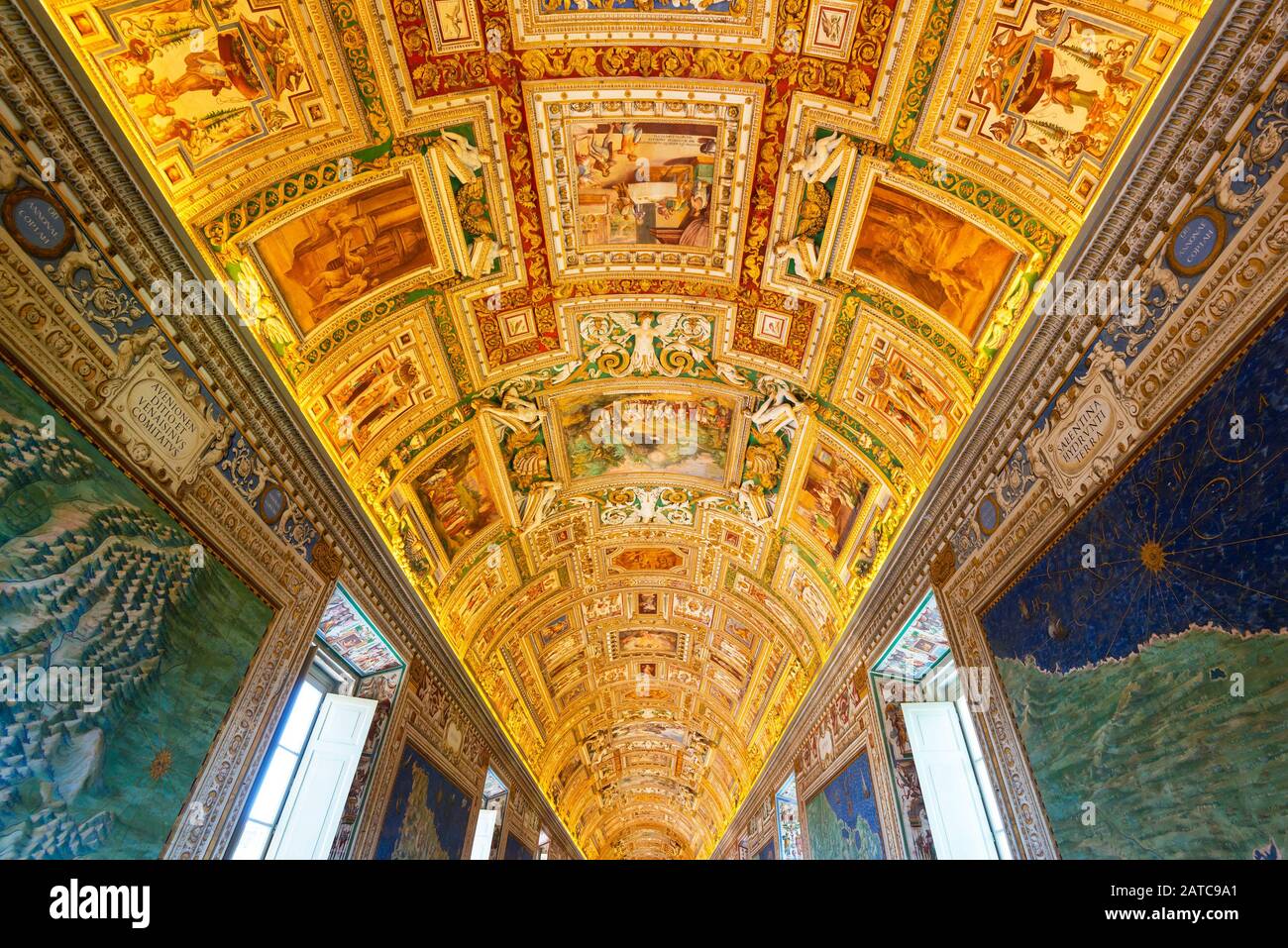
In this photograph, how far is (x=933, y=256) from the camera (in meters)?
8.07

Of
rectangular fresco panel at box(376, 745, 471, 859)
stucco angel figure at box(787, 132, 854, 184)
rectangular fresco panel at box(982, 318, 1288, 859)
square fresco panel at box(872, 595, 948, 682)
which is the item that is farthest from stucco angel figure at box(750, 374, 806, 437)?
rectangular fresco panel at box(376, 745, 471, 859)

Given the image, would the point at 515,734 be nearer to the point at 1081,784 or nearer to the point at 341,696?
the point at 341,696

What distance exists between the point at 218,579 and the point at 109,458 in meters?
1.73

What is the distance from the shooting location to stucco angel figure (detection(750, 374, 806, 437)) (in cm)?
1102

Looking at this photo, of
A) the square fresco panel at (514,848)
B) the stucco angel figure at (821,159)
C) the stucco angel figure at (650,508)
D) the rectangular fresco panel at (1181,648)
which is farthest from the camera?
the square fresco panel at (514,848)

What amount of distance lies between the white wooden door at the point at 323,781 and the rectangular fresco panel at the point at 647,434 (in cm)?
587

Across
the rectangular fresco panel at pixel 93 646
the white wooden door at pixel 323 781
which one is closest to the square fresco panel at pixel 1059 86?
the rectangular fresco panel at pixel 93 646

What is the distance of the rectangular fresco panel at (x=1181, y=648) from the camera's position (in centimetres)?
403

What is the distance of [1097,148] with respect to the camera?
610 cm

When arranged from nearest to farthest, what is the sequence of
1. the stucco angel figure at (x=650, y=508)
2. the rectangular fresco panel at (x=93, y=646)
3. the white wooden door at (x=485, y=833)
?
1. the rectangular fresco panel at (x=93, y=646)
2. the stucco angel figure at (x=650, y=508)
3. the white wooden door at (x=485, y=833)

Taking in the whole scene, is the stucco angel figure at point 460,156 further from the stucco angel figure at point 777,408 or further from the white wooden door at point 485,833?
the white wooden door at point 485,833

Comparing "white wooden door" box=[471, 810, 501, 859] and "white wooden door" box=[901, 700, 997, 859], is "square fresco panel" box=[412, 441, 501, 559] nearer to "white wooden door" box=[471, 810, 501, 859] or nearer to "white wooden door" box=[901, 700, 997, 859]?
"white wooden door" box=[901, 700, 997, 859]

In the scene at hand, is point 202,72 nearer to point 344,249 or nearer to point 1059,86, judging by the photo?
point 344,249

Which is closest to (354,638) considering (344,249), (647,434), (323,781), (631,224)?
(323,781)
